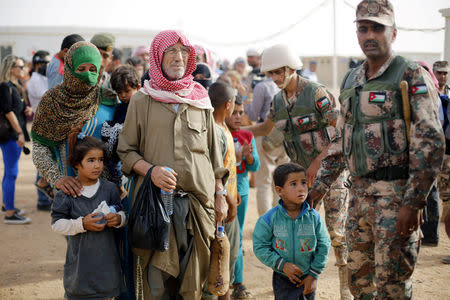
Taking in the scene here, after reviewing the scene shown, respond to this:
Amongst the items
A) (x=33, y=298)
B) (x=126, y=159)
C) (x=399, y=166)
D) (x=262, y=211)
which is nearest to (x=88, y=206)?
(x=126, y=159)

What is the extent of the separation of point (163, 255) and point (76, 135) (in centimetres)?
123

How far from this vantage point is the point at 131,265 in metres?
4.02

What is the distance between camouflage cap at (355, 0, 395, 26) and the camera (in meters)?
3.06

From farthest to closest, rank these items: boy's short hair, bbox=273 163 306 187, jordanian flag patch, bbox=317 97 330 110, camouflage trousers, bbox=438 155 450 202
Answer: camouflage trousers, bbox=438 155 450 202 → jordanian flag patch, bbox=317 97 330 110 → boy's short hair, bbox=273 163 306 187

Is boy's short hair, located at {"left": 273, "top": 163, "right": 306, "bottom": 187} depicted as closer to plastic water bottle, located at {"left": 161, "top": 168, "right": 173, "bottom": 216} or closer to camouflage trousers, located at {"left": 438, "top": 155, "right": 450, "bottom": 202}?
plastic water bottle, located at {"left": 161, "top": 168, "right": 173, "bottom": 216}

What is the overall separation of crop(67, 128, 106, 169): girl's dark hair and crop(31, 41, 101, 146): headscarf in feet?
0.49

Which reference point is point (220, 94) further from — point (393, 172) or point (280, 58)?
point (393, 172)

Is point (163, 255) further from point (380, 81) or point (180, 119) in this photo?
point (380, 81)

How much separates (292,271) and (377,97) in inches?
52.9

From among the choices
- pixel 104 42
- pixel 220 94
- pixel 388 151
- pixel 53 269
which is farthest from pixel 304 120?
pixel 53 269

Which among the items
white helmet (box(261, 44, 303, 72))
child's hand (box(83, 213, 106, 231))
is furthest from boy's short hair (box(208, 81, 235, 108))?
child's hand (box(83, 213, 106, 231))

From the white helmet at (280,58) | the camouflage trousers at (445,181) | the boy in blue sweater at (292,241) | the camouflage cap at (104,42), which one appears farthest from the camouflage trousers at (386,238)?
the camouflage cap at (104,42)

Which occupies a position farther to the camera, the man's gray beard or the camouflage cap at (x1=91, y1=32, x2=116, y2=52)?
the camouflage cap at (x1=91, y1=32, x2=116, y2=52)

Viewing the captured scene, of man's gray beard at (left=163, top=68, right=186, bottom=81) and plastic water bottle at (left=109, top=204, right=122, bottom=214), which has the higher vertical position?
man's gray beard at (left=163, top=68, right=186, bottom=81)
